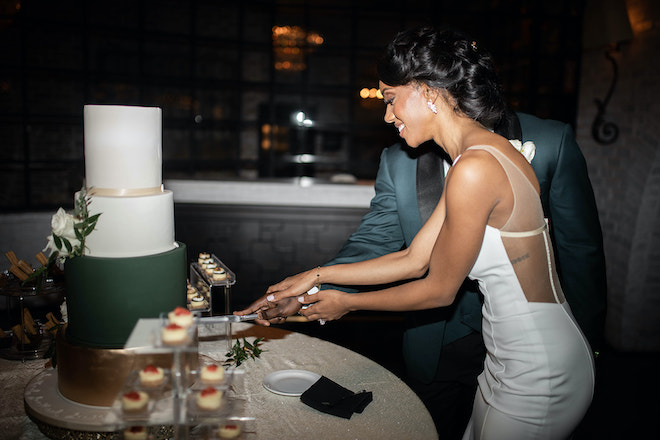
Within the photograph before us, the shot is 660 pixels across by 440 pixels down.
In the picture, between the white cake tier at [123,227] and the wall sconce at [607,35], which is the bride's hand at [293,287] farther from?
the wall sconce at [607,35]

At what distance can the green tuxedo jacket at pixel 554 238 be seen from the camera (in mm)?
1852

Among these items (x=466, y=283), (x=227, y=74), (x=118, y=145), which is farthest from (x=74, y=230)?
(x=227, y=74)

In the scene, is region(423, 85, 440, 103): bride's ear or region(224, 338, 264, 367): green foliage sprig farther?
region(224, 338, 264, 367): green foliage sprig

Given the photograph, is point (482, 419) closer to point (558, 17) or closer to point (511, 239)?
point (511, 239)

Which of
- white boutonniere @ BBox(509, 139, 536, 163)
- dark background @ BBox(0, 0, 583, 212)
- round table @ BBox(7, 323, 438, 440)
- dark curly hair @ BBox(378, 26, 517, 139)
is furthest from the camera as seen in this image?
dark background @ BBox(0, 0, 583, 212)

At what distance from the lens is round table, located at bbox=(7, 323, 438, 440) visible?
141cm

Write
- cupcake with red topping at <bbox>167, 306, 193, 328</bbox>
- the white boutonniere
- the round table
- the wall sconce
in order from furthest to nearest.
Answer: the wall sconce → the white boutonniere → the round table → cupcake with red topping at <bbox>167, 306, 193, 328</bbox>

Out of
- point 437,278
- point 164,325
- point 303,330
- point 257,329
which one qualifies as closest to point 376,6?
point 303,330

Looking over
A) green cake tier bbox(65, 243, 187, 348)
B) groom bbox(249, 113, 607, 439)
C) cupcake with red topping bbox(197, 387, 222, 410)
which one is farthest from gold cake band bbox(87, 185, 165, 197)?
groom bbox(249, 113, 607, 439)

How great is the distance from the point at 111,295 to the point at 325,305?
2.41 ft

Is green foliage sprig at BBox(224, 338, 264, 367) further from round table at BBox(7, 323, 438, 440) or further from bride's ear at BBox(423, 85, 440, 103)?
bride's ear at BBox(423, 85, 440, 103)

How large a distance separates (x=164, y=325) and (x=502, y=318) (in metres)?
0.89

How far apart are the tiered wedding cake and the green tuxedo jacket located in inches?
34.3

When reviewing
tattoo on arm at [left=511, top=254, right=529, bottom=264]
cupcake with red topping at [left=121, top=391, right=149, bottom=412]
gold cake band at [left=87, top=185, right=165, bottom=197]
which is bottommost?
cupcake with red topping at [left=121, top=391, right=149, bottom=412]
